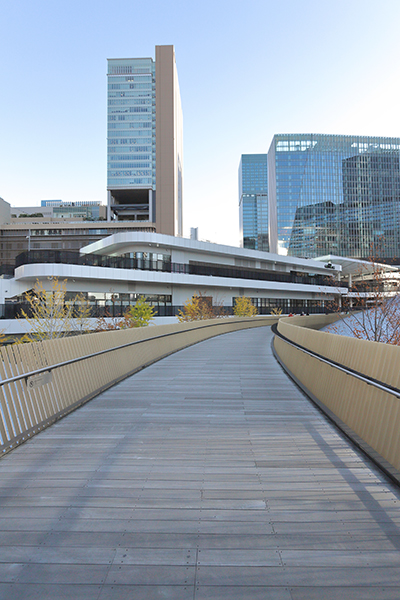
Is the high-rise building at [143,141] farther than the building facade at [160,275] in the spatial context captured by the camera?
Yes

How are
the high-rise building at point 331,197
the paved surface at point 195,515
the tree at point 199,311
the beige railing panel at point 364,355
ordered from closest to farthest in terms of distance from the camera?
the paved surface at point 195,515 → the beige railing panel at point 364,355 → the tree at point 199,311 → the high-rise building at point 331,197

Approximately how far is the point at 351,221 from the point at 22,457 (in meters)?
157

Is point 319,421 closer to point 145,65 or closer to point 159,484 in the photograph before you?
point 159,484

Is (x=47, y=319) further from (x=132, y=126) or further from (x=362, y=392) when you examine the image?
(x=132, y=126)

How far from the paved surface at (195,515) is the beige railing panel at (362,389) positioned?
379 millimetres

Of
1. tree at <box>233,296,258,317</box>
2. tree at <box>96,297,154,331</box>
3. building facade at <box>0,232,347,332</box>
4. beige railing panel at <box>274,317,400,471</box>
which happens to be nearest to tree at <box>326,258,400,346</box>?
beige railing panel at <box>274,317,400,471</box>

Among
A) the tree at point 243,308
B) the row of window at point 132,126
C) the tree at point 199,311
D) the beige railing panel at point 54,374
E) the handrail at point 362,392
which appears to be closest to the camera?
the handrail at point 362,392

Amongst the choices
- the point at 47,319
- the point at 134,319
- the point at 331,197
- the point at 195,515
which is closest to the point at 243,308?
the point at 134,319

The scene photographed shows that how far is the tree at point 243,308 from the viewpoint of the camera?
177ft

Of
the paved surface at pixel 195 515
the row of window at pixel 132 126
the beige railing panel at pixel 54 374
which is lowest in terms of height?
the paved surface at pixel 195 515

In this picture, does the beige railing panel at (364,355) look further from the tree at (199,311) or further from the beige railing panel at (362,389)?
the tree at (199,311)

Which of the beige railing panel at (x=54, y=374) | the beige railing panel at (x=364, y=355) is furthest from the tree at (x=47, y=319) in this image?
the beige railing panel at (x=364, y=355)

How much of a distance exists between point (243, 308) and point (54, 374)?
155 ft

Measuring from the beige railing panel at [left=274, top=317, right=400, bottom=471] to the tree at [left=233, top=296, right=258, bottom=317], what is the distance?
44000 mm
